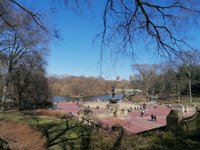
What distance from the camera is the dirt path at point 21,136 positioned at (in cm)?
1404

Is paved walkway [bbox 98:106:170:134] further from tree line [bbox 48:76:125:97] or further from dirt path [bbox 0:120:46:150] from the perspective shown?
tree line [bbox 48:76:125:97]

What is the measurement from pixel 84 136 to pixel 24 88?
1103 inches

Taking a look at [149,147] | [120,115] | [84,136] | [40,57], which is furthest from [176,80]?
[149,147]

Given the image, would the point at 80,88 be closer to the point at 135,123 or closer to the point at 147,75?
the point at 147,75

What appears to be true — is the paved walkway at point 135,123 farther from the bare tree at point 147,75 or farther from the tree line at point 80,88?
the tree line at point 80,88

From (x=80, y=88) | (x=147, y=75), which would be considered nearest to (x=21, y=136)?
(x=147, y=75)

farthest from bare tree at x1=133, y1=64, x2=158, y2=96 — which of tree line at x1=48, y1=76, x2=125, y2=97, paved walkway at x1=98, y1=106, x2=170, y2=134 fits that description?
paved walkway at x1=98, y1=106, x2=170, y2=134

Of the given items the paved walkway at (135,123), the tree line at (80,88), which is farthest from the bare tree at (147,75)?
the paved walkway at (135,123)

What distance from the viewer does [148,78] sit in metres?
75.9

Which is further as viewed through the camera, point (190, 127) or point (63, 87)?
point (63, 87)

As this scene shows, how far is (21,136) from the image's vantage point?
16719 millimetres

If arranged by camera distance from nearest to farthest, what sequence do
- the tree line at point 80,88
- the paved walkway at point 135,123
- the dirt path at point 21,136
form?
1. the dirt path at point 21,136
2. the paved walkway at point 135,123
3. the tree line at point 80,88

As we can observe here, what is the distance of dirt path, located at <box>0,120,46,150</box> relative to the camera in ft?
46.1

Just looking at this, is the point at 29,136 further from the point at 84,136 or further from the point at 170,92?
the point at 170,92
